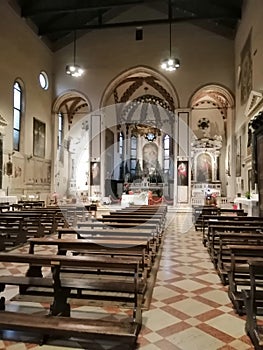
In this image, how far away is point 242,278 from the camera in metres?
3.89

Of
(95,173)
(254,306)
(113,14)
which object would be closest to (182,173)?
(95,173)

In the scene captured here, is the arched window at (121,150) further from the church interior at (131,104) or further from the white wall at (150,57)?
the white wall at (150,57)

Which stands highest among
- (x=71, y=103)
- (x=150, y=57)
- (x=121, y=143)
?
(x=150, y=57)

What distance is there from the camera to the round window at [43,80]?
1587 cm

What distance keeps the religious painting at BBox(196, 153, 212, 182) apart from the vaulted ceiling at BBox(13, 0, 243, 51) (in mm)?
7502

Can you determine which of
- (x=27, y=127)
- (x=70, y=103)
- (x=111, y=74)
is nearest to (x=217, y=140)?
(x=111, y=74)

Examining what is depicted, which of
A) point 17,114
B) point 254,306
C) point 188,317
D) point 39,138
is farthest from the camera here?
point 39,138

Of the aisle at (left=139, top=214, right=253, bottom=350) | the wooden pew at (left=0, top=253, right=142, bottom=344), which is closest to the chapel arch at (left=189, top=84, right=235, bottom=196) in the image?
the aisle at (left=139, top=214, right=253, bottom=350)

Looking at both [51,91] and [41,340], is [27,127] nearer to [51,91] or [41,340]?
[51,91]

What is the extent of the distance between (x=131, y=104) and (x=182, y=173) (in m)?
8.50

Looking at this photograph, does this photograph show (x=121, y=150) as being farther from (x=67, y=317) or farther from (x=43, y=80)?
(x=67, y=317)

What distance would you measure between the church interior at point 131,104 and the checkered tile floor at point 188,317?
875 mm

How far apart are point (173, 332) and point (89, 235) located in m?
2.18

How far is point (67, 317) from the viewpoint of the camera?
7.90 feet
